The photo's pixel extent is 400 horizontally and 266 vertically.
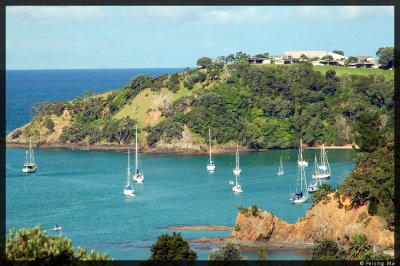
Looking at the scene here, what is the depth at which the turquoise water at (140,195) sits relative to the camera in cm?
3691

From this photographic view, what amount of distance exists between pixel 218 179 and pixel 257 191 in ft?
15.5

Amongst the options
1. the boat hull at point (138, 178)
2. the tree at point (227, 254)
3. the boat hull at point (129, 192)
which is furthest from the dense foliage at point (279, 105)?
the tree at point (227, 254)

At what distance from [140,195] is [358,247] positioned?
725 inches

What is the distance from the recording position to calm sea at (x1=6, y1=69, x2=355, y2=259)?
3656 centimetres

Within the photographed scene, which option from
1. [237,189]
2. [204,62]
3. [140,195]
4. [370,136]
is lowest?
[140,195]

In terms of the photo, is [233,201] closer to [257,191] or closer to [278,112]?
[257,191]

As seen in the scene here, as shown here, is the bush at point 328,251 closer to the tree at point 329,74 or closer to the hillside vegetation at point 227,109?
the hillside vegetation at point 227,109

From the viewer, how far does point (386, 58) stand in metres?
72.6

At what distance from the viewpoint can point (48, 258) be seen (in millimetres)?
18688

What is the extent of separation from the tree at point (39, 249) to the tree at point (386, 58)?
2209 inches

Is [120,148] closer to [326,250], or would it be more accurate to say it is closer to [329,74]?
[329,74]

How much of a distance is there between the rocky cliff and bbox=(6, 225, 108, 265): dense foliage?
1538cm

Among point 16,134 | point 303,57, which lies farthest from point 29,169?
point 303,57

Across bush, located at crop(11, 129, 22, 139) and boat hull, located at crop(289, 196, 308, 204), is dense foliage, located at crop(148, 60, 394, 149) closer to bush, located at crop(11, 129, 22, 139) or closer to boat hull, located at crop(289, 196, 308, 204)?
bush, located at crop(11, 129, 22, 139)
